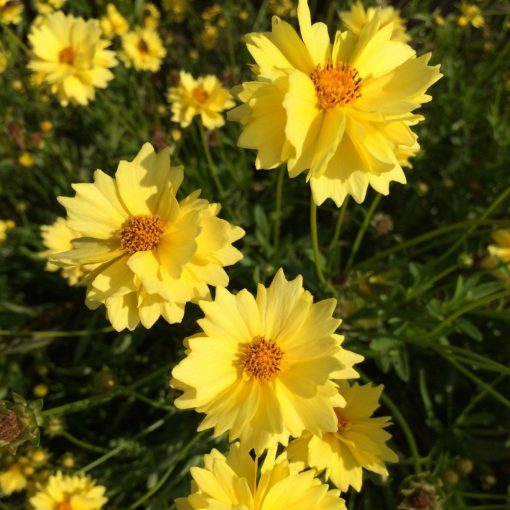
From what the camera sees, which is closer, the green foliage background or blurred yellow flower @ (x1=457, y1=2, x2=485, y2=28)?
the green foliage background

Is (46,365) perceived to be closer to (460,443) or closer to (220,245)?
(220,245)

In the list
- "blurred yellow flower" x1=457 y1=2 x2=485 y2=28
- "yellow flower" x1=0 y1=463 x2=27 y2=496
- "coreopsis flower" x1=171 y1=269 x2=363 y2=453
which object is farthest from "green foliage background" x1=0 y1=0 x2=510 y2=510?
"coreopsis flower" x1=171 y1=269 x2=363 y2=453

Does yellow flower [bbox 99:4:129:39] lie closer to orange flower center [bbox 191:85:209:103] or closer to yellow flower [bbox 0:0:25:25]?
yellow flower [bbox 0:0:25:25]

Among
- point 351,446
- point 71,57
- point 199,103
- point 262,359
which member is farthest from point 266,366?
point 71,57

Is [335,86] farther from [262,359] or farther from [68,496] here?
[68,496]

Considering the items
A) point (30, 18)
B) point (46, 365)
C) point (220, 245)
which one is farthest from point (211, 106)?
point (30, 18)

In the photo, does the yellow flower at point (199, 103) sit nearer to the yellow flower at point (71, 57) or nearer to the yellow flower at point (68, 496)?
the yellow flower at point (71, 57)
